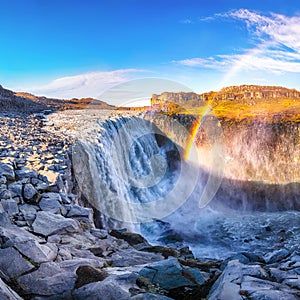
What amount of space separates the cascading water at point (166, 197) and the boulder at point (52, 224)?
6027 millimetres

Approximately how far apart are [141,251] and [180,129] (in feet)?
105

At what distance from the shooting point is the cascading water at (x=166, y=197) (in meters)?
17.9

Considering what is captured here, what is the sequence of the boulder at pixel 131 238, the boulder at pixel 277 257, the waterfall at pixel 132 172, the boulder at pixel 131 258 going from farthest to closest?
1. the waterfall at pixel 132 172
2. the boulder at pixel 131 238
3. the boulder at pixel 277 257
4. the boulder at pixel 131 258

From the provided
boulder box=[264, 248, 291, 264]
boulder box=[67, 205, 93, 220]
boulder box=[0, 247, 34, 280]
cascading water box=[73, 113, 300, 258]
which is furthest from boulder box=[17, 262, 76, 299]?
cascading water box=[73, 113, 300, 258]

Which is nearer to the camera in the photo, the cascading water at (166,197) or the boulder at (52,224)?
the boulder at (52,224)

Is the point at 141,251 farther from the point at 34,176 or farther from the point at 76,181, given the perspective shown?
the point at 76,181

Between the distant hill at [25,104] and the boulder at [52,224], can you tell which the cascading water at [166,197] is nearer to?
the boulder at [52,224]

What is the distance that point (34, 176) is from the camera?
37.3ft

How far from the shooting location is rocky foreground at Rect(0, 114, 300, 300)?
546 cm

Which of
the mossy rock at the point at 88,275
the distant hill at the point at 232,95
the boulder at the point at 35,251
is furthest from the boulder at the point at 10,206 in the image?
the distant hill at the point at 232,95

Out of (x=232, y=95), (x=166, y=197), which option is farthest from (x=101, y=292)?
(x=232, y=95)

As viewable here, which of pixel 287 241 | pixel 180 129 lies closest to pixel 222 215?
pixel 287 241

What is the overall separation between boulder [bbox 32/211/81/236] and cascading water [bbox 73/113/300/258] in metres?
6.03

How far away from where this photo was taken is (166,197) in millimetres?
29406
